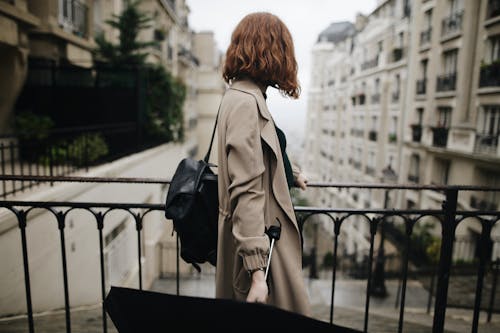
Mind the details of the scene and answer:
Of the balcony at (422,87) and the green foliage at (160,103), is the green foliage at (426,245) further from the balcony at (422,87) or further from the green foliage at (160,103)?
the green foliage at (160,103)

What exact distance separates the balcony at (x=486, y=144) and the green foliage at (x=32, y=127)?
635 inches

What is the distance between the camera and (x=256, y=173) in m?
1.48

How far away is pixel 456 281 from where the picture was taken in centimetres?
1095

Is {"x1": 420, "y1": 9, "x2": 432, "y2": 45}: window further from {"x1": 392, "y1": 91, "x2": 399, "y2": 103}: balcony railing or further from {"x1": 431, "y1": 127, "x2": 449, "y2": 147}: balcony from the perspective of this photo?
{"x1": 431, "y1": 127, "x2": 449, "y2": 147}: balcony

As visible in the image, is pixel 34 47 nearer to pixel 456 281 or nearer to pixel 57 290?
pixel 57 290

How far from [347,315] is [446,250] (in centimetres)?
354

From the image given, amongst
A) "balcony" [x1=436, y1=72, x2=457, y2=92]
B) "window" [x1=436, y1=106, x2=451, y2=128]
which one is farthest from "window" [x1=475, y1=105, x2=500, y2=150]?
"window" [x1=436, y1=106, x2=451, y2=128]

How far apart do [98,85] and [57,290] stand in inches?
241

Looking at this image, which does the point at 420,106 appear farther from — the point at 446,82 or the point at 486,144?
the point at 486,144

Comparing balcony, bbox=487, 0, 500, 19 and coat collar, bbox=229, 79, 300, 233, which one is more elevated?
balcony, bbox=487, 0, 500, 19

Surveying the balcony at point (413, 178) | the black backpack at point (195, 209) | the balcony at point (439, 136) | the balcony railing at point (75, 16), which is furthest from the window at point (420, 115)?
the black backpack at point (195, 209)

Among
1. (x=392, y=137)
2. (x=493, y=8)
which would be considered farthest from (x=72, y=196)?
(x=392, y=137)

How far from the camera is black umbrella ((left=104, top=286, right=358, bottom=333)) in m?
1.18

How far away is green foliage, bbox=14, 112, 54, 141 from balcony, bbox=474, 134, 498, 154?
53.0 ft
